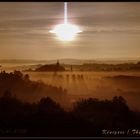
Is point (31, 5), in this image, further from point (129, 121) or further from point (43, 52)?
point (129, 121)

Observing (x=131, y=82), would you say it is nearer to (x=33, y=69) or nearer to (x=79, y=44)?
(x=79, y=44)

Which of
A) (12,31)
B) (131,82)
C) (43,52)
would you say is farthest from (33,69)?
(131,82)

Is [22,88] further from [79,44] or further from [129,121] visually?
[129,121]

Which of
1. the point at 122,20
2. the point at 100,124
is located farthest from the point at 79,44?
the point at 100,124

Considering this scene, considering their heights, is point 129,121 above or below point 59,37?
below

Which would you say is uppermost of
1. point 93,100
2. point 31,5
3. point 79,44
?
point 31,5

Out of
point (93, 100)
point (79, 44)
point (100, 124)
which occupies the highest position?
point (79, 44)

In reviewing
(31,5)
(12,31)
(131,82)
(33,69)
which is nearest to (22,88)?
(33,69)

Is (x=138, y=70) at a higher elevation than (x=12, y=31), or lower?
lower
